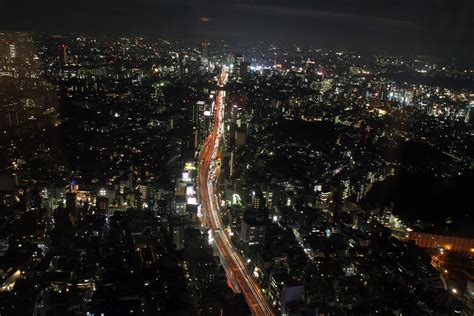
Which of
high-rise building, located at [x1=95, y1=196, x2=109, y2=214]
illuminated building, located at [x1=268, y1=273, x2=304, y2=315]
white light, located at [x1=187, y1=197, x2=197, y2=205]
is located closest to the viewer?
illuminated building, located at [x1=268, y1=273, x2=304, y2=315]

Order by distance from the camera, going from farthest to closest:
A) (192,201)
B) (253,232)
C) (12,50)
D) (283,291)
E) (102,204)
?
(12,50) → (192,201) → (102,204) → (253,232) → (283,291)

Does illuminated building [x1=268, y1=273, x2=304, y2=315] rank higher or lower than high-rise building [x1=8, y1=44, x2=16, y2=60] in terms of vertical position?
lower

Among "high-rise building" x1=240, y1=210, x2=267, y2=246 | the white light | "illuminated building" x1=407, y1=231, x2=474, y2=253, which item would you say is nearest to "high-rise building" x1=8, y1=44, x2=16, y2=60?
the white light

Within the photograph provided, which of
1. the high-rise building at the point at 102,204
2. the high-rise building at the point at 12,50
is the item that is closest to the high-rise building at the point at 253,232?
the high-rise building at the point at 102,204

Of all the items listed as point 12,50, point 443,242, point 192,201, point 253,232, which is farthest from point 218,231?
point 12,50

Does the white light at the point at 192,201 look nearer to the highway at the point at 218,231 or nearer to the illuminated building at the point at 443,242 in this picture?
the highway at the point at 218,231

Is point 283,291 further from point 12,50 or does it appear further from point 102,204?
point 12,50

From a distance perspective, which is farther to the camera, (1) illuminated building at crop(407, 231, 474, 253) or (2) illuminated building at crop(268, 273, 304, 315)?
(1) illuminated building at crop(407, 231, 474, 253)

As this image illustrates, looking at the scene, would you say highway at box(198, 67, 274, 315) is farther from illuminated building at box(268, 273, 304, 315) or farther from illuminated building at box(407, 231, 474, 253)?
illuminated building at box(407, 231, 474, 253)
